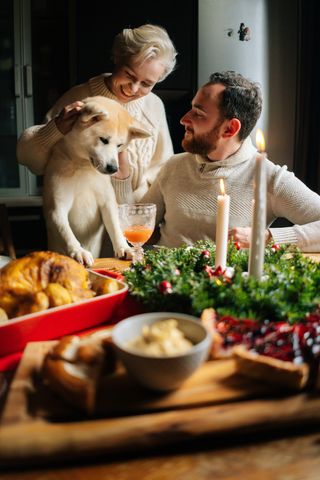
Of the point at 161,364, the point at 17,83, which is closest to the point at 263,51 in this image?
the point at 17,83

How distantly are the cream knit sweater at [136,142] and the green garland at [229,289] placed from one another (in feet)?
→ 2.91

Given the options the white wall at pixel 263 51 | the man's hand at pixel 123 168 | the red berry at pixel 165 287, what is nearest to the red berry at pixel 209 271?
the red berry at pixel 165 287

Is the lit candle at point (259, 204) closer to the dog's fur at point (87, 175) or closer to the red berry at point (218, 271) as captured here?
the red berry at point (218, 271)

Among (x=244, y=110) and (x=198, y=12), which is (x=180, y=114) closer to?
(x=198, y=12)

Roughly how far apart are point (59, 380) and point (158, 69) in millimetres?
1552

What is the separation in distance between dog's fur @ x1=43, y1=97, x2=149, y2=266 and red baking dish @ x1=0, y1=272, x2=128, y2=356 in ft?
1.99

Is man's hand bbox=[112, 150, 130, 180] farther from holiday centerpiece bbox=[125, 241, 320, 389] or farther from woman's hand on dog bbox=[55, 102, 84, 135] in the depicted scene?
holiday centerpiece bbox=[125, 241, 320, 389]

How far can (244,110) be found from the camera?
1.68m

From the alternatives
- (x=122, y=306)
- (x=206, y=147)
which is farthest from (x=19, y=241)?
(x=122, y=306)

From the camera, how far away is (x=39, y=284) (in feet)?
2.38

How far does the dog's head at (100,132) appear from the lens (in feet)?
4.66

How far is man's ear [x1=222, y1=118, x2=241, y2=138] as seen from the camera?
5.46ft

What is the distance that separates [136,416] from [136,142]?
5.23 ft

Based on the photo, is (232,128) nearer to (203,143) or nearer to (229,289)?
(203,143)
